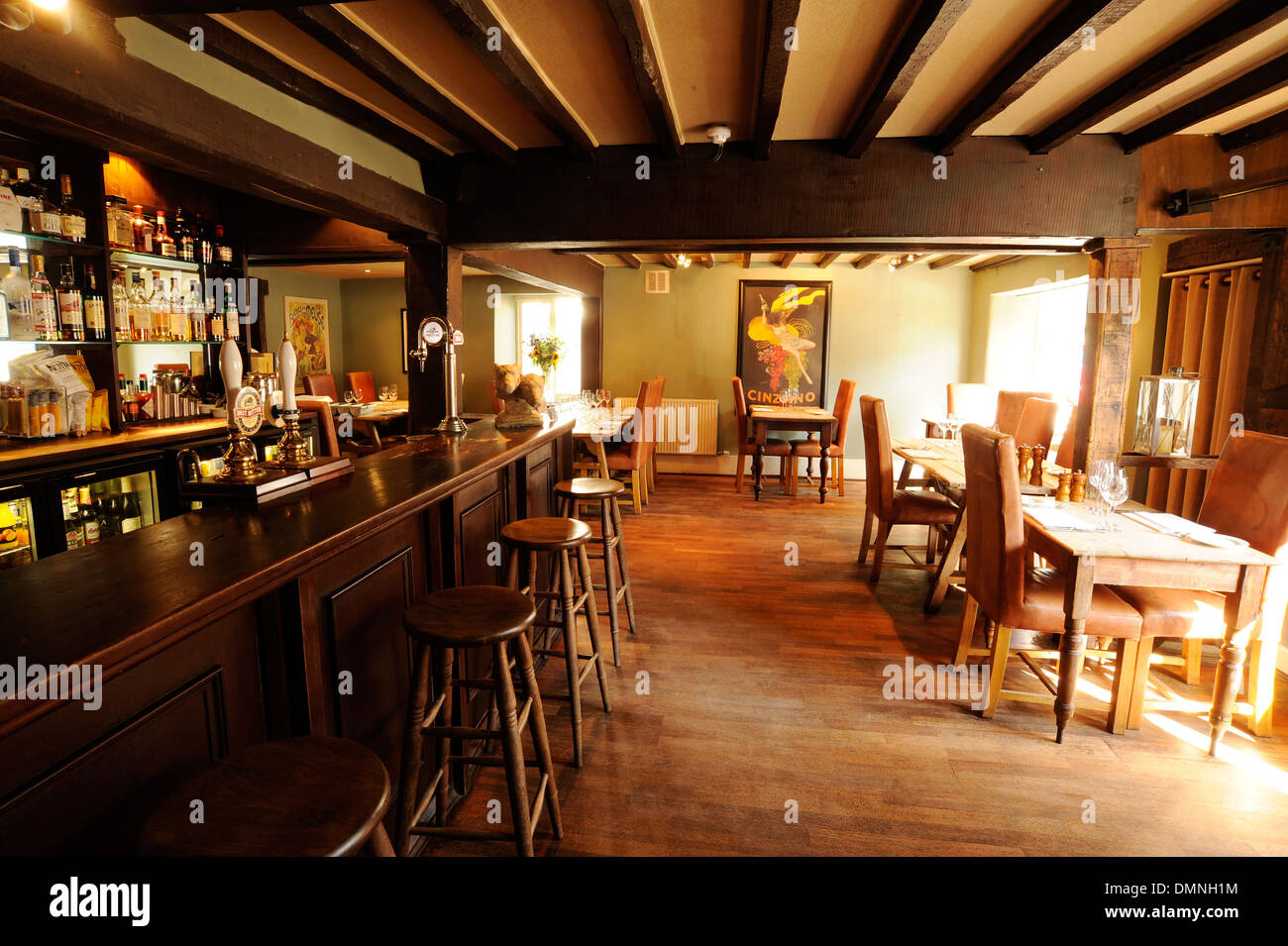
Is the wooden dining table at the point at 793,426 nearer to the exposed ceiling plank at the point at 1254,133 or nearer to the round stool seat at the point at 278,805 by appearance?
the exposed ceiling plank at the point at 1254,133

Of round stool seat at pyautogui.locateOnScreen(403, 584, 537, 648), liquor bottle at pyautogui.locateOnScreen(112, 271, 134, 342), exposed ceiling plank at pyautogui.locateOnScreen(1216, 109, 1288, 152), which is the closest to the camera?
round stool seat at pyautogui.locateOnScreen(403, 584, 537, 648)

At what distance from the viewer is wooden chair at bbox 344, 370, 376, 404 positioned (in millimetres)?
7688

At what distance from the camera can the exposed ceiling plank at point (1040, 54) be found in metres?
1.89

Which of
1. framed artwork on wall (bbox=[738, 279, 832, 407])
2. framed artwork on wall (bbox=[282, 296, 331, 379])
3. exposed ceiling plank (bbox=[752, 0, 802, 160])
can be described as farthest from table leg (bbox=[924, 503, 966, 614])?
framed artwork on wall (bbox=[282, 296, 331, 379])

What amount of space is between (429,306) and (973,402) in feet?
18.1

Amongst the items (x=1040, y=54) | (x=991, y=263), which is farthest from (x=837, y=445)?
(x=1040, y=54)

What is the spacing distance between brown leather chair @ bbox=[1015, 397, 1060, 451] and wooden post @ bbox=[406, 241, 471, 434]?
12.5 ft

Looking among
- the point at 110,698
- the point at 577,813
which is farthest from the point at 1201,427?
the point at 110,698

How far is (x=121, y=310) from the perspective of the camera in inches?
141

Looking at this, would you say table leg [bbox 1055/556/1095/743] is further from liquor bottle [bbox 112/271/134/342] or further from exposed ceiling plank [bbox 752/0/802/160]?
liquor bottle [bbox 112/271/134/342]

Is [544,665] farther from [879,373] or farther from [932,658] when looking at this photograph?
[879,373]

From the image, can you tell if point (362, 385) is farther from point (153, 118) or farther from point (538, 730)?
point (538, 730)

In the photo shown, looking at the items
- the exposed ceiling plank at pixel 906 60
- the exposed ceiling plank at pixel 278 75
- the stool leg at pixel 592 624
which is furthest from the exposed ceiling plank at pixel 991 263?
the stool leg at pixel 592 624

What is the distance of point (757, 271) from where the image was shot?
7.80 m
